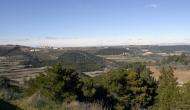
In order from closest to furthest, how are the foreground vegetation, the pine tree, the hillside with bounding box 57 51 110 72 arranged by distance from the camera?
the foreground vegetation, the pine tree, the hillside with bounding box 57 51 110 72

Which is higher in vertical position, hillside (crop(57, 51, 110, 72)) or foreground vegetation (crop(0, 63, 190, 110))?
foreground vegetation (crop(0, 63, 190, 110))

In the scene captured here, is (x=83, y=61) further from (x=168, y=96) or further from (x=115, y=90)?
(x=168, y=96)

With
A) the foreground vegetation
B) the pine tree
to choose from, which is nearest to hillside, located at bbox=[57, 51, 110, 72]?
the foreground vegetation

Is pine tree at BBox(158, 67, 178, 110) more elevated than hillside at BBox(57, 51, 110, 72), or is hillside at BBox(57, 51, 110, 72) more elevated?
pine tree at BBox(158, 67, 178, 110)

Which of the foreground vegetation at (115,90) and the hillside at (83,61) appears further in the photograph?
the hillside at (83,61)

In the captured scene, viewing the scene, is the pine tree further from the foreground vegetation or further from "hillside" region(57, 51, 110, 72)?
"hillside" region(57, 51, 110, 72)

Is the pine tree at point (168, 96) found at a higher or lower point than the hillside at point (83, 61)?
higher

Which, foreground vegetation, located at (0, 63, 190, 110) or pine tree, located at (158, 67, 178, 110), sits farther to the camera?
pine tree, located at (158, 67, 178, 110)

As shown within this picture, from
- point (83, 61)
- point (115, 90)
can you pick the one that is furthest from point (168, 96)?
point (83, 61)

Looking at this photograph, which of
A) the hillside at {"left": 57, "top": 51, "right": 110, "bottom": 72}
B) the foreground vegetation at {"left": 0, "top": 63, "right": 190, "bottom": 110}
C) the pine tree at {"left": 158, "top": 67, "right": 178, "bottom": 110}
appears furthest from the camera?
the hillside at {"left": 57, "top": 51, "right": 110, "bottom": 72}

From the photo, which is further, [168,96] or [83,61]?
[83,61]

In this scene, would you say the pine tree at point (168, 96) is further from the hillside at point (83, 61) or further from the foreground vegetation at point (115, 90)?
the hillside at point (83, 61)

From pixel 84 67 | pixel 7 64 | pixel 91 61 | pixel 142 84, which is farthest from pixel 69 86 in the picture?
pixel 91 61

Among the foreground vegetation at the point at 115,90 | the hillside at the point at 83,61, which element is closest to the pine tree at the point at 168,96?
the foreground vegetation at the point at 115,90
